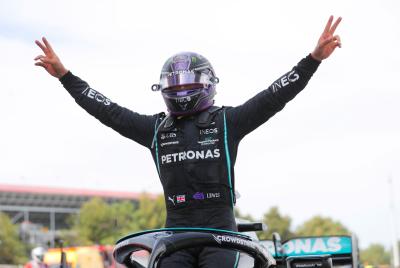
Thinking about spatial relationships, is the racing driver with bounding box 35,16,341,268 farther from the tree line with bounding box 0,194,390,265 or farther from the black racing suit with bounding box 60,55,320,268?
the tree line with bounding box 0,194,390,265

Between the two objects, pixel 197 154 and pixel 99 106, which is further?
pixel 99 106

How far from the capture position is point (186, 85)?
249 inches

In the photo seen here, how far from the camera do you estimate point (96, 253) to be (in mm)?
27859

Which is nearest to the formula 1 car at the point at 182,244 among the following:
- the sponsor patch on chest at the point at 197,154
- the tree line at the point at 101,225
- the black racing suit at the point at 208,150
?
the black racing suit at the point at 208,150

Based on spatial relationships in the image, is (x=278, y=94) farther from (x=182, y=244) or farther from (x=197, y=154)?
(x=182, y=244)

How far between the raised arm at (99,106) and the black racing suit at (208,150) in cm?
8

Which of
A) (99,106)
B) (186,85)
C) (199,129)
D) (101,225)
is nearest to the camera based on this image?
(199,129)

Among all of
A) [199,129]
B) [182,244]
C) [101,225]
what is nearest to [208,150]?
[199,129]

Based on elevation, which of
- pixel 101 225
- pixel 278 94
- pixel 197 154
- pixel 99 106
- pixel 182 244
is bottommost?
pixel 182 244

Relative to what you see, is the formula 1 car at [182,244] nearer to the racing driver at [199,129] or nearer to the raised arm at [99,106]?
the racing driver at [199,129]

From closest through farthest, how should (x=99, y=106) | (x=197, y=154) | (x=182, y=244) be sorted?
(x=182, y=244)
(x=197, y=154)
(x=99, y=106)

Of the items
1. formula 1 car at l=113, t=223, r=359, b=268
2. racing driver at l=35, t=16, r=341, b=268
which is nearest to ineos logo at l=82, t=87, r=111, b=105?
racing driver at l=35, t=16, r=341, b=268

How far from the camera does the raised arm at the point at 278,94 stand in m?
6.07

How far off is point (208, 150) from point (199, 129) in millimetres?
230
